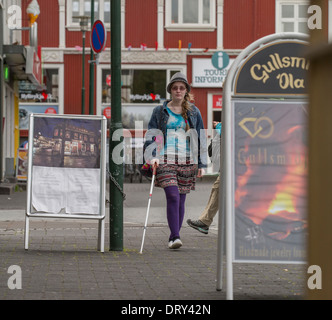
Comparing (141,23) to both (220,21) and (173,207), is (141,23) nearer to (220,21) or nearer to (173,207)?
(220,21)

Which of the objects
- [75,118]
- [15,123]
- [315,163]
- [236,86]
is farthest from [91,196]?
[15,123]

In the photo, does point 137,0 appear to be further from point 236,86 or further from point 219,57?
point 236,86

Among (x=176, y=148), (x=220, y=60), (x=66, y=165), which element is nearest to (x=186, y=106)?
(x=176, y=148)

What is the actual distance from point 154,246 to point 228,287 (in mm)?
3974

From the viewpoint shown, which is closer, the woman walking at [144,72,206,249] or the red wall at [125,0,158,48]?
the woman walking at [144,72,206,249]

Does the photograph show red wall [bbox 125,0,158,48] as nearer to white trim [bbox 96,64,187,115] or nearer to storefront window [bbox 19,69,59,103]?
white trim [bbox 96,64,187,115]

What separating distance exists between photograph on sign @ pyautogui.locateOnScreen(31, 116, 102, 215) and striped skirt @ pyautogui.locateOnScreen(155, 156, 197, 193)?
0.66 m

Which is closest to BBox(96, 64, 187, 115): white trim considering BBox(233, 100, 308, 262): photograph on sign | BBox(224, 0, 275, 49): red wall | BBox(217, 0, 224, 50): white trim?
BBox(217, 0, 224, 50): white trim

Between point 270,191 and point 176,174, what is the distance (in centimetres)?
367

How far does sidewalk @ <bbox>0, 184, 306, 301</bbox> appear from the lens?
561cm

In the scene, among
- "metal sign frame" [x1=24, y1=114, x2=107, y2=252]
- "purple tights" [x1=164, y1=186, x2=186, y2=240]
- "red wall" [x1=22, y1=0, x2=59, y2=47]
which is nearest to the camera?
"metal sign frame" [x1=24, y1=114, x2=107, y2=252]

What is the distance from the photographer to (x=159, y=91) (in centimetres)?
3534

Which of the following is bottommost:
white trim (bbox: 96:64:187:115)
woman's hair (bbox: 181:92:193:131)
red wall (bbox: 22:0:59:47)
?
woman's hair (bbox: 181:92:193:131)

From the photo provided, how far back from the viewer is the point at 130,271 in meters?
6.83
